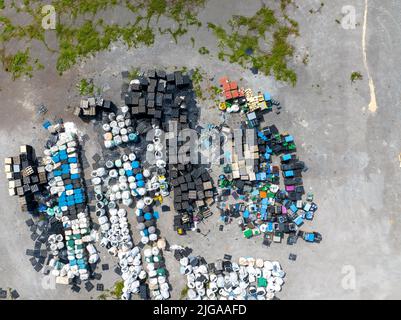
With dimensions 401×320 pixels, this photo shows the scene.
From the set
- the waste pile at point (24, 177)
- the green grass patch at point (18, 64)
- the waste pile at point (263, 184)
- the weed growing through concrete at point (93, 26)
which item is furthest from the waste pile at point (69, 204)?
the waste pile at point (263, 184)

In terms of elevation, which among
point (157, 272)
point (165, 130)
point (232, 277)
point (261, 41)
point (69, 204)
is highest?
point (261, 41)

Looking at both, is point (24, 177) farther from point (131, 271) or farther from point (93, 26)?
point (93, 26)

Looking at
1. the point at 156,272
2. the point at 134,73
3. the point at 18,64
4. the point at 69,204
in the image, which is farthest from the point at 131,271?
the point at 18,64

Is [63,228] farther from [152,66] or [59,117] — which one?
[152,66]

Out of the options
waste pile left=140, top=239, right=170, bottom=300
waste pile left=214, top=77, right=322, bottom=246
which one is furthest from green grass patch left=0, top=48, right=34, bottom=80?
waste pile left=140, top=239, right=170, bottom=300

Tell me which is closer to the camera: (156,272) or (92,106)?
(92,106)

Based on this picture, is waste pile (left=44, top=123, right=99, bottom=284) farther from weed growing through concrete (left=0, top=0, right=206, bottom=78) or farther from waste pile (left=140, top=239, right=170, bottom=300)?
weed growing through concrete (left=0, top=0, right=206, bottom=78)
